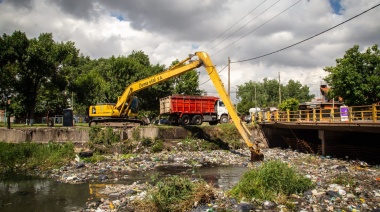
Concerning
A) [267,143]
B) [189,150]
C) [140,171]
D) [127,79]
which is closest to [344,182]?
[140,171]

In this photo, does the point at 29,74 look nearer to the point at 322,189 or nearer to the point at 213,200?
the point at 213,200

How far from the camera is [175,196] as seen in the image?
28.5 ft

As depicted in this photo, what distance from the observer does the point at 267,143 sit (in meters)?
25.4

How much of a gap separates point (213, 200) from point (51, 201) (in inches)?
224

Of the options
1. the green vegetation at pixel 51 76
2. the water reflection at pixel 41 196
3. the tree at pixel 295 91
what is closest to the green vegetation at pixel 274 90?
the tree at pixel 295 91

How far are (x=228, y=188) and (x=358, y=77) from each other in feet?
68.0

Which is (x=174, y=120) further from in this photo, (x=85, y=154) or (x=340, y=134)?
(x=340, y=134)

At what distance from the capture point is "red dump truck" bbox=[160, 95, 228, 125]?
25141 mm

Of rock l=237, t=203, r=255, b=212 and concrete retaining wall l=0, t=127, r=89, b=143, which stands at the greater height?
concrete retaining wall l=0, t=127, r=89, b=143

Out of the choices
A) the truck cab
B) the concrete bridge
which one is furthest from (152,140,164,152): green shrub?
the concrete bridge

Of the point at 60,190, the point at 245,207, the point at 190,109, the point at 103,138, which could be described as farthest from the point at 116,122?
the point at 245,207

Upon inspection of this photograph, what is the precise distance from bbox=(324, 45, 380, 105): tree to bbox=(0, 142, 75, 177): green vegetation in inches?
930

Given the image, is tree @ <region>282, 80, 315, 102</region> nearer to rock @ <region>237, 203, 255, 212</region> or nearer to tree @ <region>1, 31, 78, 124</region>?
tree @ <region>1, 31, 78, 124</region>

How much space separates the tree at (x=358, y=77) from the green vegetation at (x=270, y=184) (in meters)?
19.9
